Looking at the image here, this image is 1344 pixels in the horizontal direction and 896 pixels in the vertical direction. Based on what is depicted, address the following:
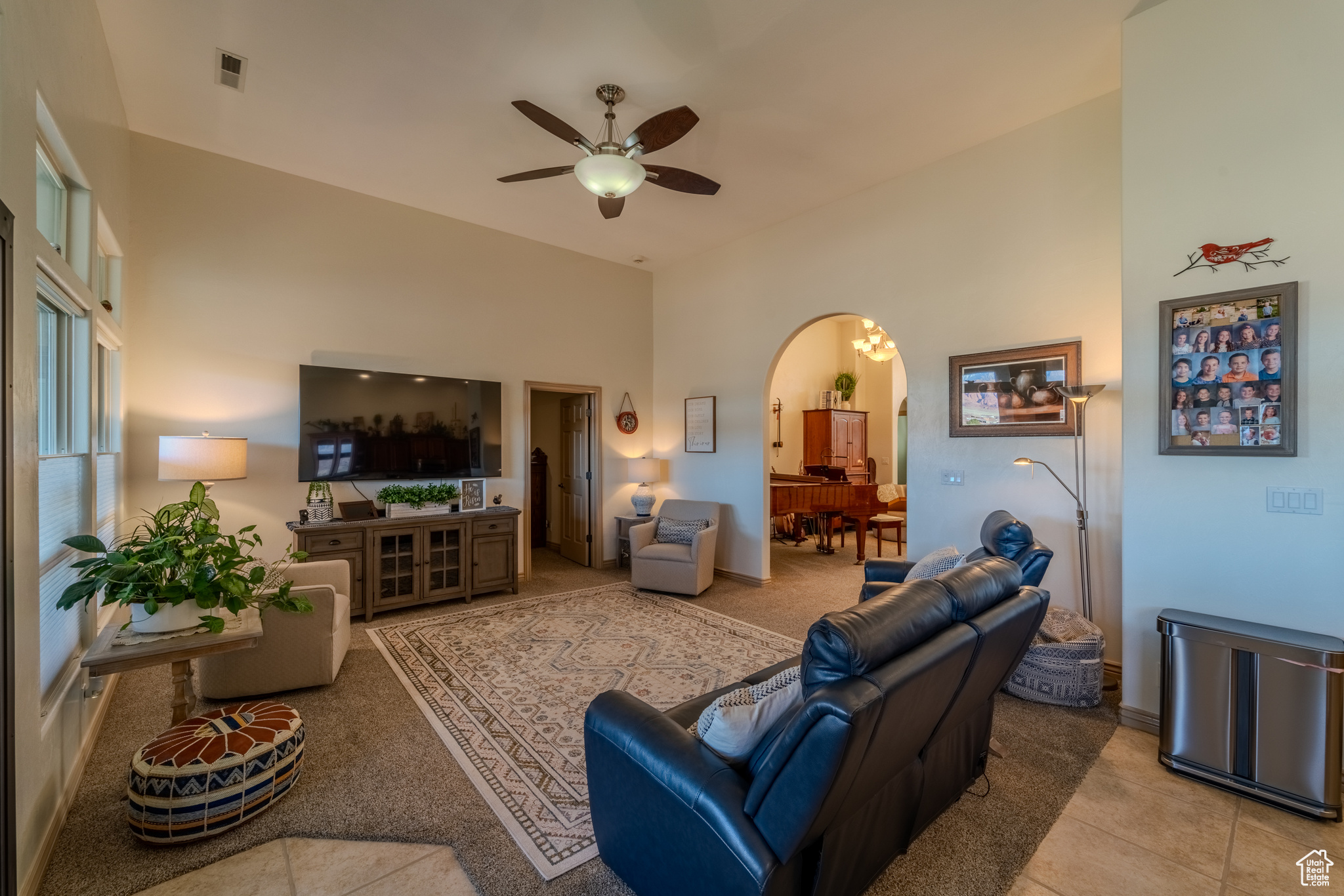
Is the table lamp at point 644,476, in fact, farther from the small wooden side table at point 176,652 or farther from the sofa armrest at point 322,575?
the small wooden side table at point 176,652

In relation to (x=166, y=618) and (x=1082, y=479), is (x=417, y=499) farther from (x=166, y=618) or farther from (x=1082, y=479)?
(x=1082, y=479)

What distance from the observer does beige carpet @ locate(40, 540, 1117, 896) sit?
5.91 feet

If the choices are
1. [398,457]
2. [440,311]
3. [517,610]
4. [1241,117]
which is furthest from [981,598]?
[440,311]

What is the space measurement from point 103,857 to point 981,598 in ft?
9.81

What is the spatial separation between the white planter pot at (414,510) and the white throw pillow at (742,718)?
384 centimetres

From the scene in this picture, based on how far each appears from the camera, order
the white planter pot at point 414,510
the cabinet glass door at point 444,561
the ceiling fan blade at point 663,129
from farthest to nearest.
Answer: the cabinet glass door at point 444,561, the white planter pot at point 414,510, the ceiling fan blade at point 663,129

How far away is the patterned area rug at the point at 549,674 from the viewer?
2175mm

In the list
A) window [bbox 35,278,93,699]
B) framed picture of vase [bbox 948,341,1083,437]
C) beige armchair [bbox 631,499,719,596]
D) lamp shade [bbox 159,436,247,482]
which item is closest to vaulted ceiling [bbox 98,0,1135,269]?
framed picture of vase [bbox 948,341,1083,437]

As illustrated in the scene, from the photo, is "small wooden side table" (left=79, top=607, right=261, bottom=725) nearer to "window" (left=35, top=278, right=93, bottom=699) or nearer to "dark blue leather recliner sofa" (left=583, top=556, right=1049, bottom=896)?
"window" (left=35, top=278, right=93, bottom=699)

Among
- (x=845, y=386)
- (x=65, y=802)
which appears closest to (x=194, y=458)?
(x=65, y=802)

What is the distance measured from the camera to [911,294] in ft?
14.4

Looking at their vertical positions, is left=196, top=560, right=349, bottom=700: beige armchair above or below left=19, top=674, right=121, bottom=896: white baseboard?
above

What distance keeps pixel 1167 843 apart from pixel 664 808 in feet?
6.07

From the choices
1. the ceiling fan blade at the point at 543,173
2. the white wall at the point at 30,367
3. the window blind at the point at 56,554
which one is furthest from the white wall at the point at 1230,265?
the window blind at the point at 56,554
